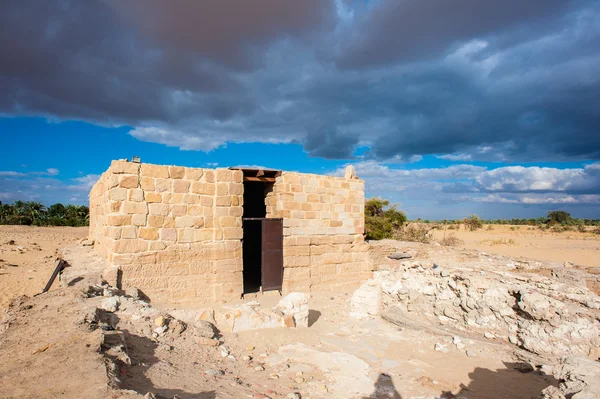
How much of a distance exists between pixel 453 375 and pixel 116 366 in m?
4.71

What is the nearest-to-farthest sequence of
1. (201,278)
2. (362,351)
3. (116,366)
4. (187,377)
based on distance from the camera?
(116,366), (187,377), (362,351), (201,278)

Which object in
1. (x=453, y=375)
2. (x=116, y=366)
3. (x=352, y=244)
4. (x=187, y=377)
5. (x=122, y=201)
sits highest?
(x=122, y=201)

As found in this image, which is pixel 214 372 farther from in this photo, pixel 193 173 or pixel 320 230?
pixel 320 230

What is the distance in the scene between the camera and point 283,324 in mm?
7434

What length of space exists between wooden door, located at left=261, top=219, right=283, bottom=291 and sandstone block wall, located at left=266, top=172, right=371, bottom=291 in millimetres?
148

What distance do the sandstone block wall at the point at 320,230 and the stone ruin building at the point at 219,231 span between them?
3 centimetres

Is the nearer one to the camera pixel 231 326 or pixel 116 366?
pixel 116 366

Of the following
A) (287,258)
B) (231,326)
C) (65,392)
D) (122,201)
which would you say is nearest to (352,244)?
(287,258)

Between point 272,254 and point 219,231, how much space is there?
72.5 inches

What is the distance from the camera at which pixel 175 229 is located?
836 centimetres

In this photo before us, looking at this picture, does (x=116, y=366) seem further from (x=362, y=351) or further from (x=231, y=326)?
(x=362, y=351)

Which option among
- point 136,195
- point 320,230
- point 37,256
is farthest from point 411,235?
point 37,256

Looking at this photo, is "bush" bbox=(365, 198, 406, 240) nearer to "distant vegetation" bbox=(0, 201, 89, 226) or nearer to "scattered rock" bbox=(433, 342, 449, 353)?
"scattered rock" bbox=(433, 342, 449, 353)

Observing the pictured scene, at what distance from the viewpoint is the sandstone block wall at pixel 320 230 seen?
1030 cm
